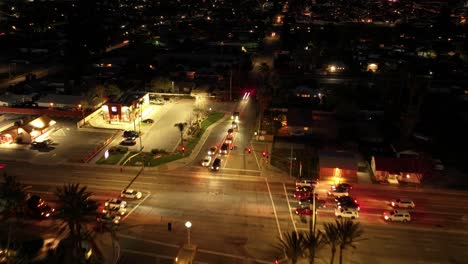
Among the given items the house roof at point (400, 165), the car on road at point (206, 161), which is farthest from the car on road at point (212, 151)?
the house roof at point (400, 165)

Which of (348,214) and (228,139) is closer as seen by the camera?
(348,214)

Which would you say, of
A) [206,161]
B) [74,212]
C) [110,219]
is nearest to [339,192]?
[206,161]

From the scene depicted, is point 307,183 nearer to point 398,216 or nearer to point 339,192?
point 339,192

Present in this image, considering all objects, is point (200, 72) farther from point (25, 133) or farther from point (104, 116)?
point (25, 133)

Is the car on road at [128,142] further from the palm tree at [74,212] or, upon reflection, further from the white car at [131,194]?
the palm tree at [74,212]

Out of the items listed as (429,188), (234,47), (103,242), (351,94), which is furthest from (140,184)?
(234,47)

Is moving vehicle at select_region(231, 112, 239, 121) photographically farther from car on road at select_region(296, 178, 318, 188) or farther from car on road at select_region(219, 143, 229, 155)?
car on road at select_region(296, 178, 318, 188)
